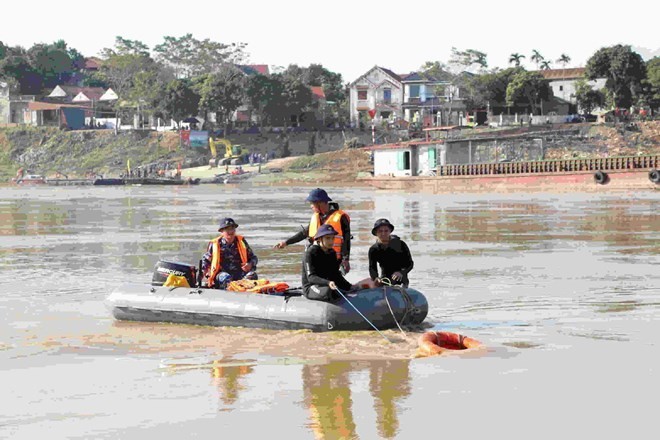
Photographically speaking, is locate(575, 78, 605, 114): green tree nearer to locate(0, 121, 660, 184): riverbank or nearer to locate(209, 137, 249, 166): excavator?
locate(0, 121, 660, 184): riverbank

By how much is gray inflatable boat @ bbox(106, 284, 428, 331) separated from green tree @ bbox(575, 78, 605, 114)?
104573 mm

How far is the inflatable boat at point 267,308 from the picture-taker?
50.2 feet

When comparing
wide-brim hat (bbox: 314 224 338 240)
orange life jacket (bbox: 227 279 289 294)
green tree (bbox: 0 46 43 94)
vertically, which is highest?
green tree (bbox: 0 46 43 94)

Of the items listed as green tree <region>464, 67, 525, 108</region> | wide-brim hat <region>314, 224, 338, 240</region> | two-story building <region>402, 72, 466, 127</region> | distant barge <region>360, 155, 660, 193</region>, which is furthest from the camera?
two-story building <region>402, 72, 466, 127</region>

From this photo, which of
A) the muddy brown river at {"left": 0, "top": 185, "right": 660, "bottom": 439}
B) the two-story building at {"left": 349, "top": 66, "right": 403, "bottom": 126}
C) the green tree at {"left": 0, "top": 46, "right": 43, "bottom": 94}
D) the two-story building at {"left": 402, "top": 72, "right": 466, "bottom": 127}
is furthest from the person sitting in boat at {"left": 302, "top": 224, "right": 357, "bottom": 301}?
the green tree at {"left": 0, "top": 46, "right": 43, "bottom": 94}

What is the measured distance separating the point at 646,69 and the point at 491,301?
101m

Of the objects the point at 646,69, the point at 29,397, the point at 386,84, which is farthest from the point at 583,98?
the point at 29,397

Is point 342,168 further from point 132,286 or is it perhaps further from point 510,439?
point 510,439

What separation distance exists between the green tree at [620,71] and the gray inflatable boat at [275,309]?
99597mm

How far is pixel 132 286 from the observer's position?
17.5 meters

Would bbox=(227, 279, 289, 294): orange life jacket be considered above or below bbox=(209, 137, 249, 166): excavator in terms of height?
below

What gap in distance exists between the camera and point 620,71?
4412 inches

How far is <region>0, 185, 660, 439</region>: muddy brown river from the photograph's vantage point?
35.7ft

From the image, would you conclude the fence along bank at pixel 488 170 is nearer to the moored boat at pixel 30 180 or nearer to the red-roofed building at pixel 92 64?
the moored boat at pixel 30 180
